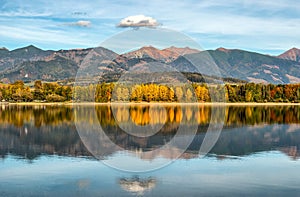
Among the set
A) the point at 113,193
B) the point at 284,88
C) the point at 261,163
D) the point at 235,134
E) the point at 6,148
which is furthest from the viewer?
the point at 284,88

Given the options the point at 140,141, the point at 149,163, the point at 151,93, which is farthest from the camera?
the point at 151,93

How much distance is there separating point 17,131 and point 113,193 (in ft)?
82.4

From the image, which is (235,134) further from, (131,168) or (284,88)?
(284,88)

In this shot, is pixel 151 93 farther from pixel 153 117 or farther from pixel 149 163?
pixel 149 163

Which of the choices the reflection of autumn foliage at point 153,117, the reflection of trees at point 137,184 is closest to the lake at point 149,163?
the reflection of trees at point 137,184

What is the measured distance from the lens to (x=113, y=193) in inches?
631

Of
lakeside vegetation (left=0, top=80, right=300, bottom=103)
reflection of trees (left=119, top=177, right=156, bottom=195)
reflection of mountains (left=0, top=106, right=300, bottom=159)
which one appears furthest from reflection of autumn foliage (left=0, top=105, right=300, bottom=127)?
Answer: lakeside vegetation (left=0, top=80, right=300, bottom=103)

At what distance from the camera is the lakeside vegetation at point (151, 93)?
11156cm

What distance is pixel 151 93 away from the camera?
111250mm

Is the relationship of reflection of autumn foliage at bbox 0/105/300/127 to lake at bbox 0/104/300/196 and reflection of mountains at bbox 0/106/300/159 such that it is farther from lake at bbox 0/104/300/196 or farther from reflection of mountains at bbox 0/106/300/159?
lake at bbox 0/104/300/196

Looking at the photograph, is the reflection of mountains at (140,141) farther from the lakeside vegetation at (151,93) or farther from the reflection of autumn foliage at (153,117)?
the lakeside vegetation at (151,93)

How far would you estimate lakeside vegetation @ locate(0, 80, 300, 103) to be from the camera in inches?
4392

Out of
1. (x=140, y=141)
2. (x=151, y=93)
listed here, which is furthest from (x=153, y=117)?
(x=151, y=93)

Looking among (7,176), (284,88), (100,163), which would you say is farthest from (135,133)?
(284,88)
